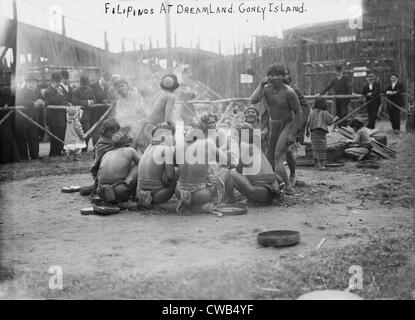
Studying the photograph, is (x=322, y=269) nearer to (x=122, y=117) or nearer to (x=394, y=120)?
(x=122, y=117)

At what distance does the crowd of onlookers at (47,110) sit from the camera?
1177 cm

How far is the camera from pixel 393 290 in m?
3.70

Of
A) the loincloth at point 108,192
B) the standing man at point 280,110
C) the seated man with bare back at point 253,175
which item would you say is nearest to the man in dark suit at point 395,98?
the standing man at point 280,110

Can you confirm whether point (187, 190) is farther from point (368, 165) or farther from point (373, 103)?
point (373, 103)

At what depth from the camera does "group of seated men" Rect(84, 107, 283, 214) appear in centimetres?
643

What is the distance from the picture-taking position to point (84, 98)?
42.1ft

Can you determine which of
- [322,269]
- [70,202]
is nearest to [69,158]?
[70,202]

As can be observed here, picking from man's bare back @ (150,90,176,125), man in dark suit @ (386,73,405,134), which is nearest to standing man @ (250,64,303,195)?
man's bare back @ (150,90,176,125)

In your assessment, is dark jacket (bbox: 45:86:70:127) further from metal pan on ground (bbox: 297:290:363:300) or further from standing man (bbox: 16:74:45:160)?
metal pan on ground (bbox: 297:290:363:300)

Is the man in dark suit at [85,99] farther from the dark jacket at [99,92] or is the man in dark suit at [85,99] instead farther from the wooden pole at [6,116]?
the wooden pole at [6,116]

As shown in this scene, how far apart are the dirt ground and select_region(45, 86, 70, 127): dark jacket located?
4526mm
